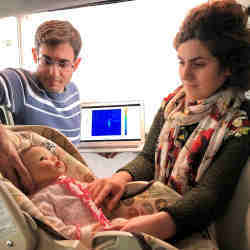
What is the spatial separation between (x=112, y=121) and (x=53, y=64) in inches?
18.4

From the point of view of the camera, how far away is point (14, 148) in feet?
2.64

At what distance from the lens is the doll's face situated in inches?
32.8

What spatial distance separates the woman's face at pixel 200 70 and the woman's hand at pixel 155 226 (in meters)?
0.38

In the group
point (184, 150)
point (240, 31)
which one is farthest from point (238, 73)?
point (184, 150)

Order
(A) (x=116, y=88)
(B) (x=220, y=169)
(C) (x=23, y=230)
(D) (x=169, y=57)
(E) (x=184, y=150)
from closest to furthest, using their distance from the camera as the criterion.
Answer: (C) (x=23, y=230) → (B) (x=220, y=169) → (E) (x=184, y=150) → (D) (x=169, y=57) → (A) (x=116, y=88)

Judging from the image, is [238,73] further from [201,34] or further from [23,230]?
[23,230]

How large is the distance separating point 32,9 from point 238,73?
2.06ft

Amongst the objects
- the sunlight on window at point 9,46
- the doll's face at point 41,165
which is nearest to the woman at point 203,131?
the doll's face at point 41,165

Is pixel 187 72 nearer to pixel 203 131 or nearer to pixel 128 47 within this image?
pixel 203 131

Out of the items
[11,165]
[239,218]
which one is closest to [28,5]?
[11,165]

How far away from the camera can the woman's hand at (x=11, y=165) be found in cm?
76

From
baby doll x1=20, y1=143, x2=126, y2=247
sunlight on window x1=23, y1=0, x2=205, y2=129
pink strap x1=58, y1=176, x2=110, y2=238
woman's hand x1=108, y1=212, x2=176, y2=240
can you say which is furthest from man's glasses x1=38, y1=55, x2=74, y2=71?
woman's hand x1=108, y1=212, x2=176, y2=240

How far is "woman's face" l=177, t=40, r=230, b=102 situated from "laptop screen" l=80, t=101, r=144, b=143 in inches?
24.5

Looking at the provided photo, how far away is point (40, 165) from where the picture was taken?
2.74ft
